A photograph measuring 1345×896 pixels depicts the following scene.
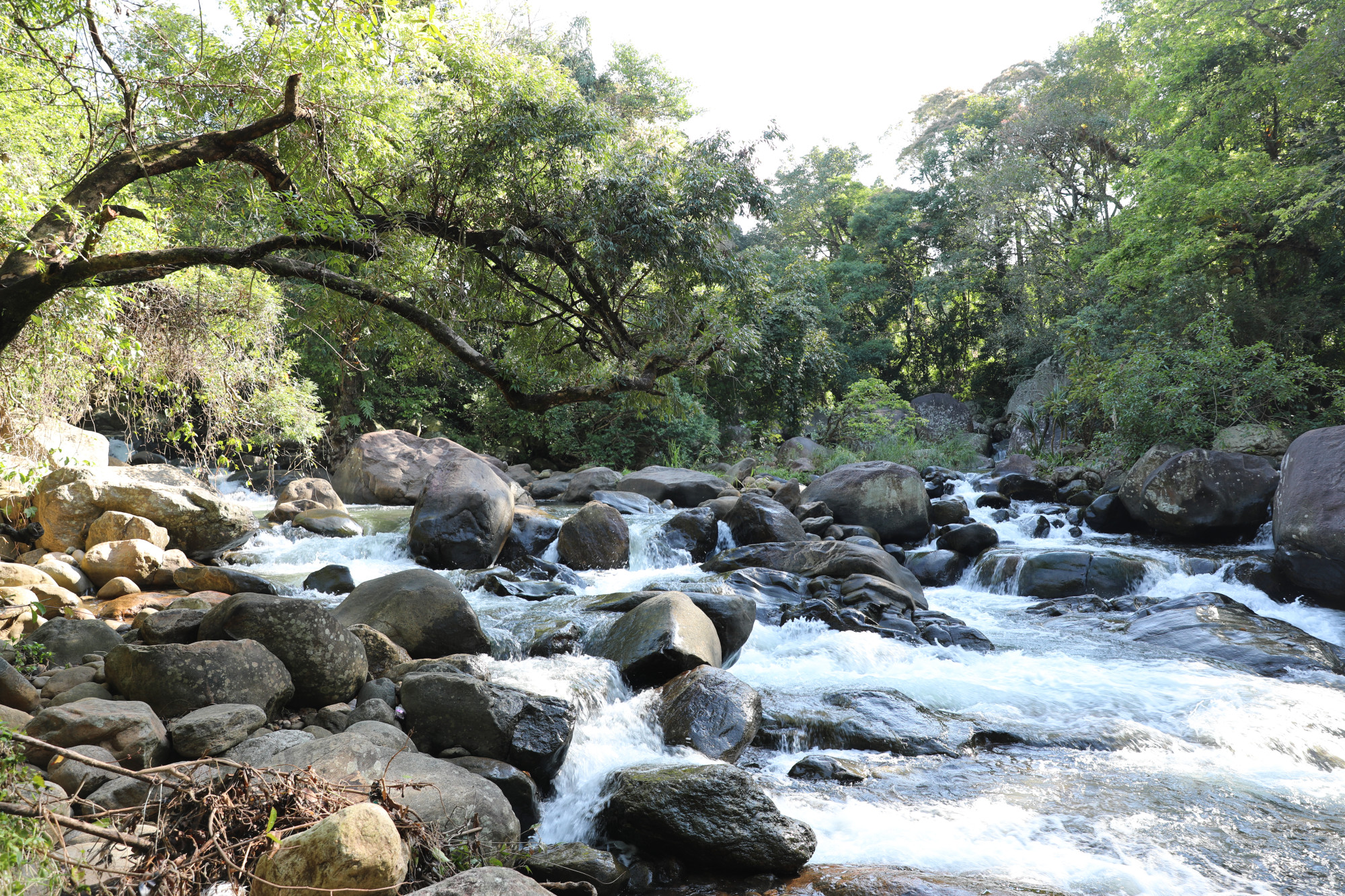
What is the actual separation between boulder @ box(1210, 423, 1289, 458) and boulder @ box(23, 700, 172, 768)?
14561mm

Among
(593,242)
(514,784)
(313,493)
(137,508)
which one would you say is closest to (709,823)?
(514,784)

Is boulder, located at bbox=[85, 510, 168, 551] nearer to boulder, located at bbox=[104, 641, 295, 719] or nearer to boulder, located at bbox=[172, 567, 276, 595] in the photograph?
boulder, located at bbox=[172, 567, 276, 595]

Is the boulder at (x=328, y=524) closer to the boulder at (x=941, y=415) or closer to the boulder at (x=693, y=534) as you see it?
the boulder at (x=693, y=534)

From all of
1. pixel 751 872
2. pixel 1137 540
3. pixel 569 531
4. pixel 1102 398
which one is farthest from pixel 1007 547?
pixel 751 872

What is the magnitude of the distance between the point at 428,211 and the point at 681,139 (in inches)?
260

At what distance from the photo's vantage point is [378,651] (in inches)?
242

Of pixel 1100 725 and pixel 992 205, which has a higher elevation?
pixel 992 205

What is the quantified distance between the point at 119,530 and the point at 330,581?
9.19 ft

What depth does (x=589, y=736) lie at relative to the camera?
5.43 m

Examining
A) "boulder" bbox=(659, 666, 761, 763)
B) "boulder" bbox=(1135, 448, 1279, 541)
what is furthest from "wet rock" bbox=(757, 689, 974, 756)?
"boulder" bbox=(1135, 448, 1279, 541)

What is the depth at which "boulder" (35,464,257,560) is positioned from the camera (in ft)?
30.7

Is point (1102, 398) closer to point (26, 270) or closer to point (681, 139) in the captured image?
point (681, 139)

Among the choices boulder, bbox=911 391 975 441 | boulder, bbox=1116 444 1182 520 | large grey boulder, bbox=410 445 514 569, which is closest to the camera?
large grey boulder, bbox=410 445 514 569

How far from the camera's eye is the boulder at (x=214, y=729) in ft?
13.9
